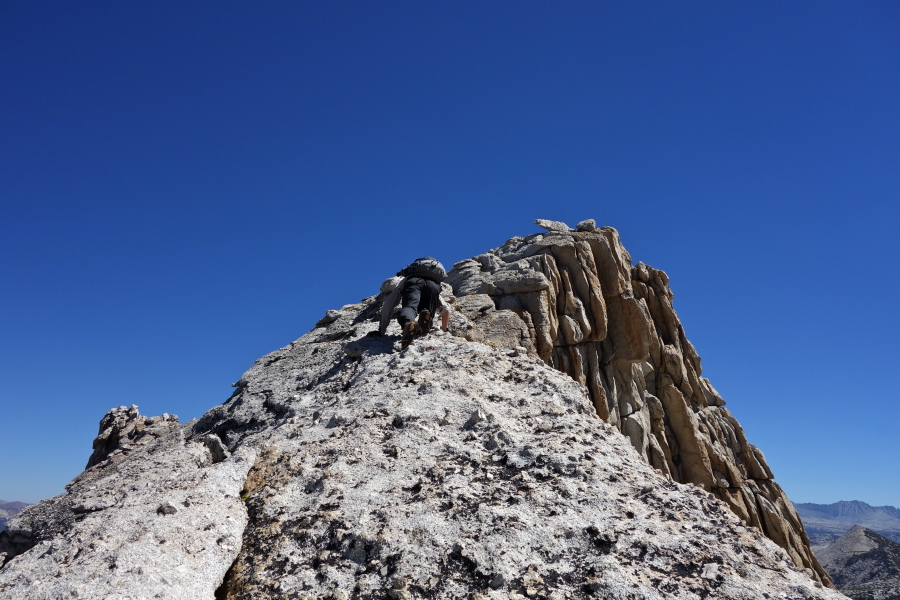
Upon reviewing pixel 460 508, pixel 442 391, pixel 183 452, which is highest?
pixel 442 391

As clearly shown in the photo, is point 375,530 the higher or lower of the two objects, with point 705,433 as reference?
lower

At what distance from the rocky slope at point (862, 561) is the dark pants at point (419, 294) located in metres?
58.0

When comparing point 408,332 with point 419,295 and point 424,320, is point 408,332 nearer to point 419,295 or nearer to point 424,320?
point 424,320

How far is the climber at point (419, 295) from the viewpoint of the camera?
38.7 feet

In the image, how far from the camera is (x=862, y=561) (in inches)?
2323

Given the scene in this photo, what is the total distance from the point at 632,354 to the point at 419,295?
20.4 meters

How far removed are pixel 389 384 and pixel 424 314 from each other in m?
2.77

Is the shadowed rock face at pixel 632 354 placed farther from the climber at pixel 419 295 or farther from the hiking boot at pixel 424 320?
the hiking boot at pixel 424 320

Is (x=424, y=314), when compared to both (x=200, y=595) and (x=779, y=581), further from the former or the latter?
(x=779, y=581)

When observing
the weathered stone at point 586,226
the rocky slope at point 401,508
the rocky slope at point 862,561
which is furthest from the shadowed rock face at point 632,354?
the rocky slope at point 862,561

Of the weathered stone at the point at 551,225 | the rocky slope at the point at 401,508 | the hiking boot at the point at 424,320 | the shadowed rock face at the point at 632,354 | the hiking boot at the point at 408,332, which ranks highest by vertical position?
the weathered stone at the point at 551,225

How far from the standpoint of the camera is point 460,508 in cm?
564

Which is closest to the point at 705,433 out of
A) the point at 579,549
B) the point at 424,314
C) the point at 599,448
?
the point at 424,314

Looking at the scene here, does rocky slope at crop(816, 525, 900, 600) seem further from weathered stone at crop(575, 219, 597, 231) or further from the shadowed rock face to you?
weathered stone at crop(575, 219, 597, 231)
